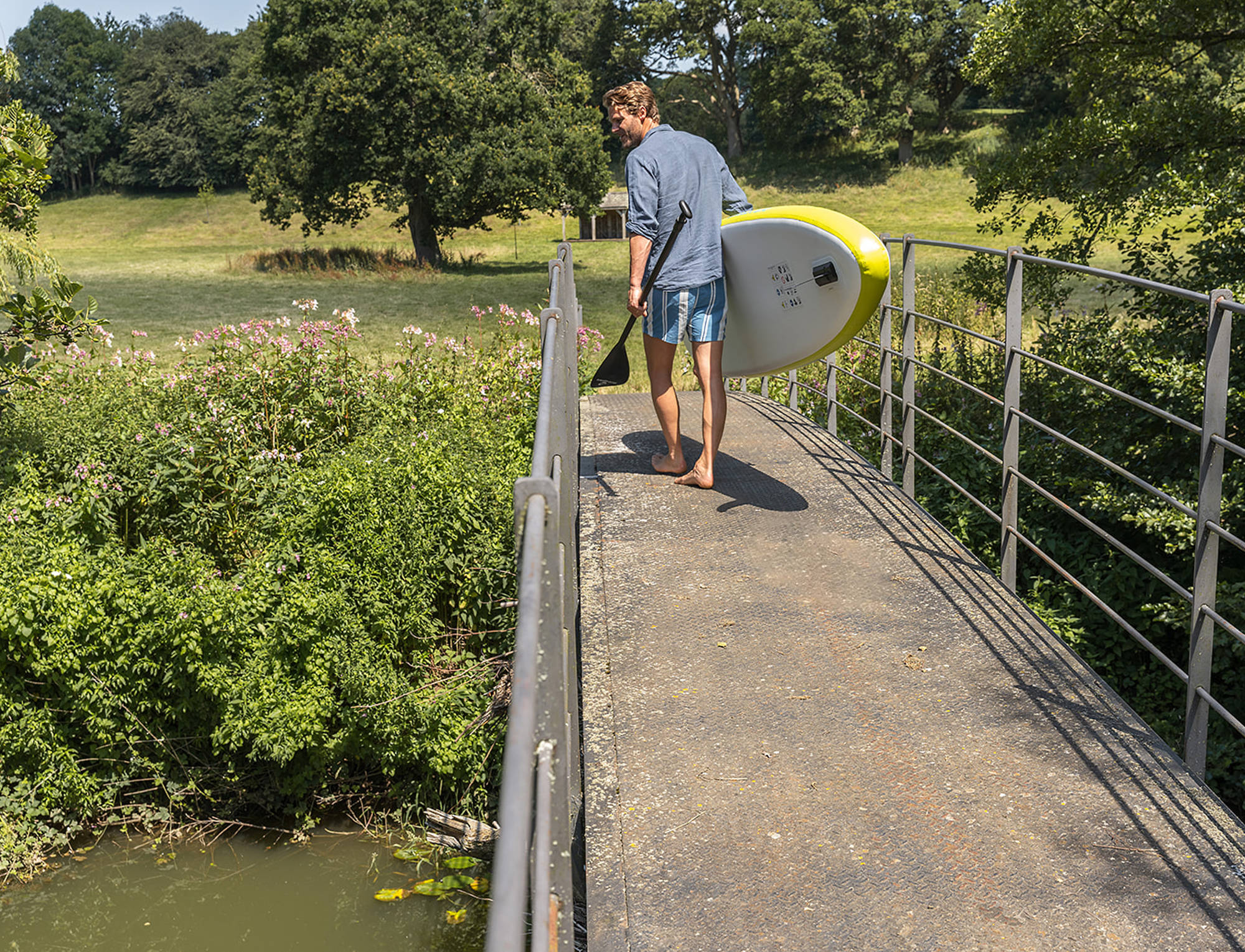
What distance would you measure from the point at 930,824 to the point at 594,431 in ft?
13.9

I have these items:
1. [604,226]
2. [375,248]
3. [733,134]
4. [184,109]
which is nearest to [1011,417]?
[375,248]

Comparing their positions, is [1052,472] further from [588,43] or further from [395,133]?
[588,43]

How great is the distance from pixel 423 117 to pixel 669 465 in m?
28.1

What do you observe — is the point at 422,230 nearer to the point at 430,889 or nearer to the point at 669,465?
the point at 669,465

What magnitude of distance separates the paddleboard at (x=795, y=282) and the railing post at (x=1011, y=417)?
2.15 ft

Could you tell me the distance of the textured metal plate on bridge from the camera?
2.56 m

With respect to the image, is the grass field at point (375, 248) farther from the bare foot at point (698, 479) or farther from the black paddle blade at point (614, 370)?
the bare foot at point (698, 479)

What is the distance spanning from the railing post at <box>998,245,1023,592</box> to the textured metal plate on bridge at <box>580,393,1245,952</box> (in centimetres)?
21

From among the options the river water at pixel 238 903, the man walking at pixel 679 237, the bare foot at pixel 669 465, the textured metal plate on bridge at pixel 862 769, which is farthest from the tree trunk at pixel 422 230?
the textured metal plate on bridge at pixel 862 769

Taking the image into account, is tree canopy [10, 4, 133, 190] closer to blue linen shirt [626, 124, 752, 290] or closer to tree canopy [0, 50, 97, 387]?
tree canopy [0, 50, 97, 387]

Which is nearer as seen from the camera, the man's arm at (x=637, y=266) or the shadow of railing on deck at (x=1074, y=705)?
the shadow of railing on deck at (x=1074, y=705)

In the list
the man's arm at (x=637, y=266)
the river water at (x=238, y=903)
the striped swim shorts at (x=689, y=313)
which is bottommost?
the river water at (x=238, y=903)

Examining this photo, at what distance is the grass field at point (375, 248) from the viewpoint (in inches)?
869

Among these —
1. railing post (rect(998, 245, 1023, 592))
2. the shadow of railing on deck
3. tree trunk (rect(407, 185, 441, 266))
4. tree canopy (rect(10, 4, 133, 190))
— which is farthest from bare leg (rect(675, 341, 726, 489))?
tree canopy (rect(10, 4, 133, 190))
